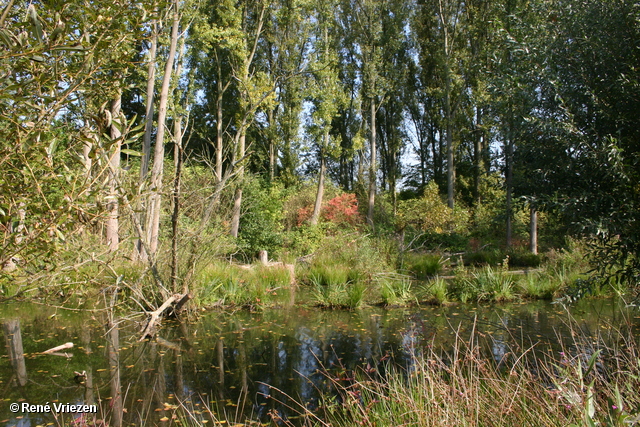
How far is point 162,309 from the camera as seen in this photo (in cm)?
691

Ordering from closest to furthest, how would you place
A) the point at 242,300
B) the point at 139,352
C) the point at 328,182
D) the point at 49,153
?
the point at 49,153
the point at 139,352
the point at 242,300
the point at 328,182

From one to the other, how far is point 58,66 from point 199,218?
18.0ft

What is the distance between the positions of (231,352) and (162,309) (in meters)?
1.28

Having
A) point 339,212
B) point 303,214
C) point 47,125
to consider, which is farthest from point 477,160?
point 47,125

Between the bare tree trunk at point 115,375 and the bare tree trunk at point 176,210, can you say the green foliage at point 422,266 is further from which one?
the bare tree trunk at point 115,375

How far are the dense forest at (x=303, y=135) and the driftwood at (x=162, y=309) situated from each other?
0.85ft

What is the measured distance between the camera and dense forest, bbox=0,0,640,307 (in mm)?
2193

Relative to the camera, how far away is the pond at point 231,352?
14.9 feet

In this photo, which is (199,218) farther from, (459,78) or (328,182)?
(459,78)

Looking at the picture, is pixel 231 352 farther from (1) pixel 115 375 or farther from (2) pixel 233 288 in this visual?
(2) pixel 233 288

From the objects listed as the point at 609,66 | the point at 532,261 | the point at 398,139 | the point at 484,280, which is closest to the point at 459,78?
the point at 398,139

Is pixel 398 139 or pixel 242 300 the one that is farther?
pixel 398 139

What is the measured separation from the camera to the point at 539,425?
2570 millimetres

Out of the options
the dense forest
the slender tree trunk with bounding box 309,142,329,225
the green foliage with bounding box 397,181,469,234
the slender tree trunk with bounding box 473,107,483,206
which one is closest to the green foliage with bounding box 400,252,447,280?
the dense forest
